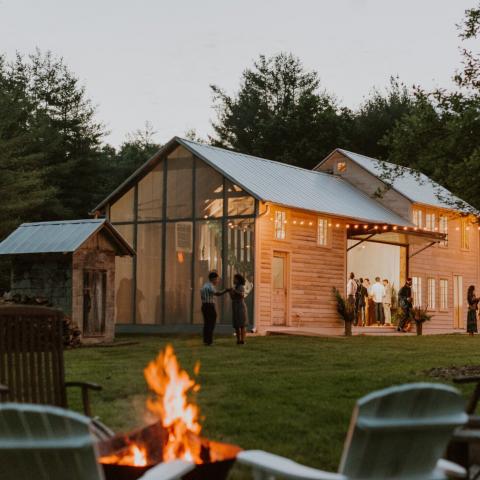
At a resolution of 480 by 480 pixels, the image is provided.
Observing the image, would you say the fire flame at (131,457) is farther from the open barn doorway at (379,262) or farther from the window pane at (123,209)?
the open barn doorway at (379,262)

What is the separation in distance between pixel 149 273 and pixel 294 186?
511 centimetres

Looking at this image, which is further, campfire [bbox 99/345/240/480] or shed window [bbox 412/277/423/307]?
shed window [bbox 412/277/423/307]

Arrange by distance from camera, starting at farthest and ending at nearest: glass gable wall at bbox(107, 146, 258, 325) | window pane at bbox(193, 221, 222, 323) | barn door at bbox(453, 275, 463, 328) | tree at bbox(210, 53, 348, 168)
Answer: tree at bbox(210, 53, 348, 168)
barn door at bbox(453, 275, 463, 328)
window pane at bbox(193, 221, 222, 323)
glass gable wall at bbox(107, 146, 258, 325)

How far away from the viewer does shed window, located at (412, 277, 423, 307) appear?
32169 mm

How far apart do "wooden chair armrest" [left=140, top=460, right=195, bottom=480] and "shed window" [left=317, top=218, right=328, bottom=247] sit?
2425 centimetres

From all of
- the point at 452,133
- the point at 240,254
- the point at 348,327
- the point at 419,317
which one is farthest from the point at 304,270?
the point at 452,133

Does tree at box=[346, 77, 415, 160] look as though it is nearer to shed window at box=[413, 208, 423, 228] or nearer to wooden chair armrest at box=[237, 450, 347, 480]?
shed window at box=[413, 208, 423, 228]

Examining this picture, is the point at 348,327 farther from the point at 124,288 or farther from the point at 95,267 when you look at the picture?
the point at 95,267

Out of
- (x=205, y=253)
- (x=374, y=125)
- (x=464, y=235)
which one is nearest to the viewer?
(x=205, y=253)

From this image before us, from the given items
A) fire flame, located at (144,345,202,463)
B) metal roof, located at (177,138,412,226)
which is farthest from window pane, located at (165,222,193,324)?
fire flame, located at (144,345,202,463)

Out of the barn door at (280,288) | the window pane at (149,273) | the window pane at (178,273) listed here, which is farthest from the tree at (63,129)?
the barn door at (280,288)

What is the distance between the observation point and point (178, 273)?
87.3 ft

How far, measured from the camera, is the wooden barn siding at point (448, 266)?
108ft

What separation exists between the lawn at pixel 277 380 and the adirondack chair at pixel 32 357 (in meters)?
1.53
